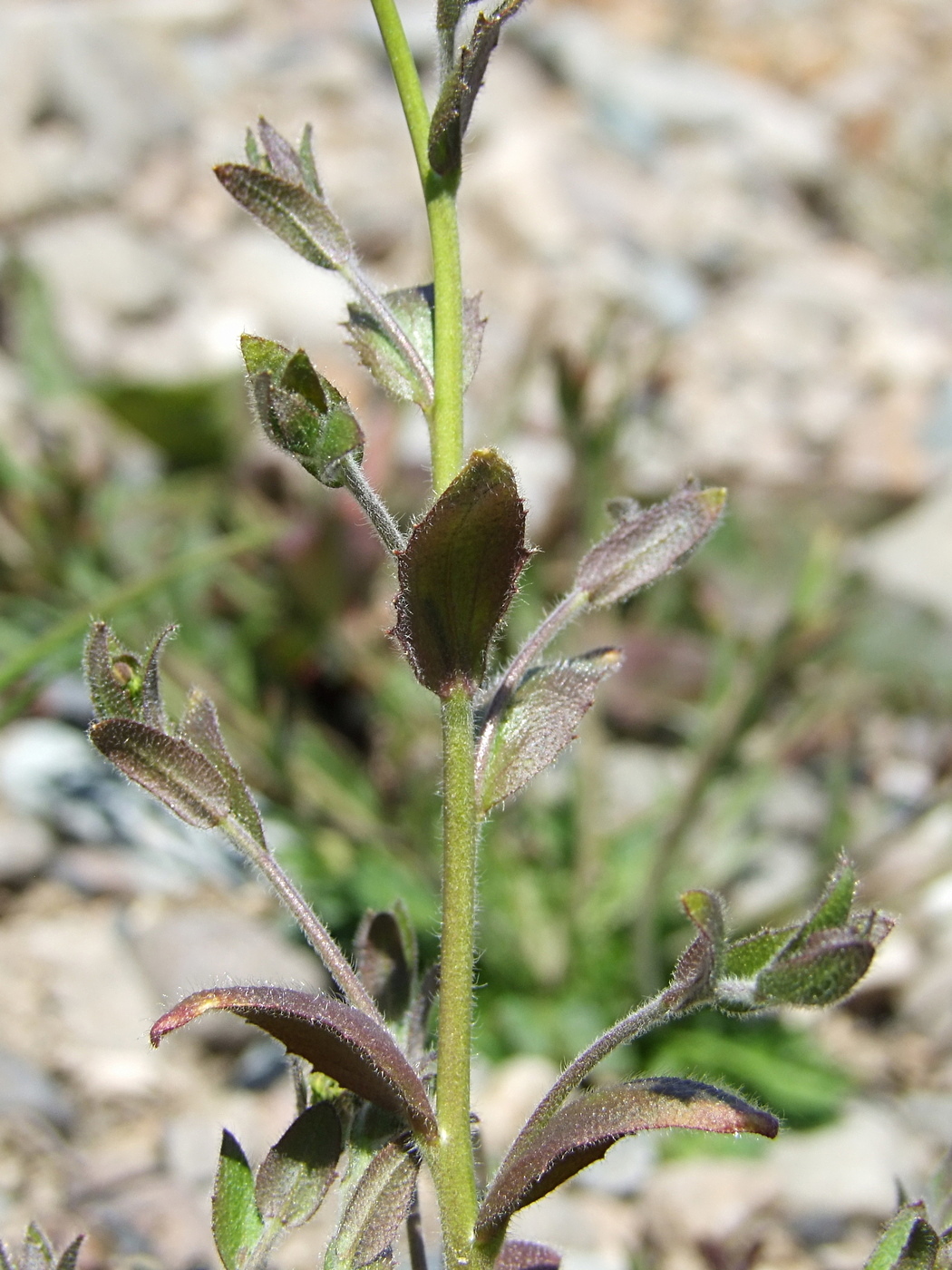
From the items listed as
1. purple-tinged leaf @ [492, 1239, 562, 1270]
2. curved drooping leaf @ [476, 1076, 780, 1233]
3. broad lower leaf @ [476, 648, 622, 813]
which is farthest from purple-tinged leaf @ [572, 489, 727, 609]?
purple-tinged leaf @ [492, 1239, 562, 1270]

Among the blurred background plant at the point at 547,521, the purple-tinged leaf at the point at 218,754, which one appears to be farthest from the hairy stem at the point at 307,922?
the blurred background plant at the point at 547,521

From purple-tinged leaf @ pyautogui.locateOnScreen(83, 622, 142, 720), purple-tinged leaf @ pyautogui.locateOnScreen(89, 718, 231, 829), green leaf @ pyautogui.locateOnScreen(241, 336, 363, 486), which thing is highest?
green leaf @ pyautogui.locateOnScreen(241, 336, 363, 486)

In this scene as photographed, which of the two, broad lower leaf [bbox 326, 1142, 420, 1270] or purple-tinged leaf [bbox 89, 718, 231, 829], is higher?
purple-tinged leaf [bbox 89, 718, 231, 829]

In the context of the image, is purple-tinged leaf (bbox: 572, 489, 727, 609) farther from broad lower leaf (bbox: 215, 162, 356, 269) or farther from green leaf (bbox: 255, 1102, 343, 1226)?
green leaf (bbox: 255, 1102, 343, 1226)

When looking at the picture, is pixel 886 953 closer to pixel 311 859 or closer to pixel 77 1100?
pixel 311 859

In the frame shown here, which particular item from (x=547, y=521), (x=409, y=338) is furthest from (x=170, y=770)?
(x=547, y=521)

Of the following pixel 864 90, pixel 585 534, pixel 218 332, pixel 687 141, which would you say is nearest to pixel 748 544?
pixel 585 534

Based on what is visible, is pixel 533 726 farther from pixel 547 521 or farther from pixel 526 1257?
pixel 547 521

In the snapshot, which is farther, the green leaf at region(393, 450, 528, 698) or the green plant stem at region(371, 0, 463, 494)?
the green plant stem at region(371, 0, 463, 494)
